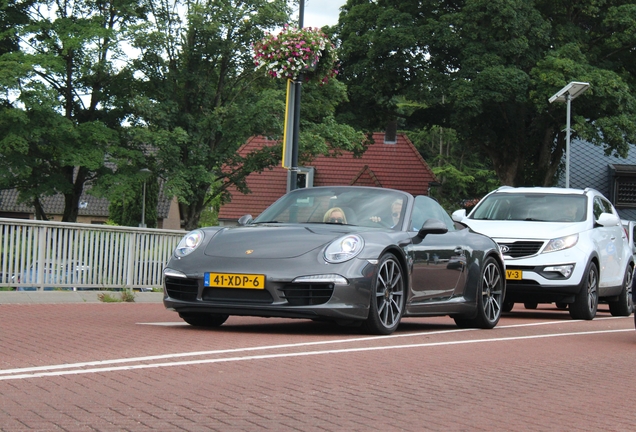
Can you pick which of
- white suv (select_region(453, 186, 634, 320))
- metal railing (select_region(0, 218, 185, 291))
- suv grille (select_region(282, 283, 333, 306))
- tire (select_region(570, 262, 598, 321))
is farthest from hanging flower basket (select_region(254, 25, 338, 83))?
suv grille (select_region(282, 283, 333, 306))

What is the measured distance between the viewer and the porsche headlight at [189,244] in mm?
9461

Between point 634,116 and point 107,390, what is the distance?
3322 cm

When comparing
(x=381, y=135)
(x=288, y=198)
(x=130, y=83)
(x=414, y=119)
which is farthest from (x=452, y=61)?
(x=288, y=198)

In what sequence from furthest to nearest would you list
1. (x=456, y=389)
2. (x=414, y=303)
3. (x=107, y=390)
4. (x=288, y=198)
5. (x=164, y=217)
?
1. (x=164, y=217)
2. (x=288, y=198)
3. (x=414, y=303)
4. (x=456, y=389)
5. (x=107, y=390)

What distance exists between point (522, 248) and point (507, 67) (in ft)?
74.7

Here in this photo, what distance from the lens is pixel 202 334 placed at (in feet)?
29.6

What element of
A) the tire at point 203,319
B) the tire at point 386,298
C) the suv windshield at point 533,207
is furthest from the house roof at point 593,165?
the tire at point 203,319

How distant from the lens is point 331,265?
9.02m

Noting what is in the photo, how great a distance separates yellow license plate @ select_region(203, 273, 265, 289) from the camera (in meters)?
8.91

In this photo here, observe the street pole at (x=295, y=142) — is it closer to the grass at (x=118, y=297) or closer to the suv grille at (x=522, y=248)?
the grass at (x=118, y=297)

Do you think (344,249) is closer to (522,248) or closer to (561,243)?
(522,248)

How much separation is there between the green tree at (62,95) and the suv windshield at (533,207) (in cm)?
2138

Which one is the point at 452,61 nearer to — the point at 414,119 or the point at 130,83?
the point at 414,119

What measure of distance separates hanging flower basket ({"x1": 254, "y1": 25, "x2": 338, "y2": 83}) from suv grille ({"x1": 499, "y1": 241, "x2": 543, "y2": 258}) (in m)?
5.26
